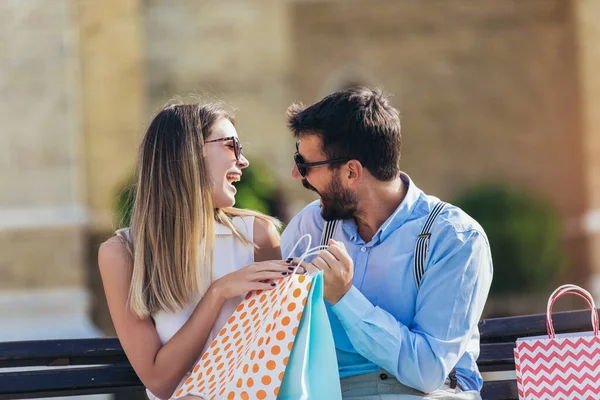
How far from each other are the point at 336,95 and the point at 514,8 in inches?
399

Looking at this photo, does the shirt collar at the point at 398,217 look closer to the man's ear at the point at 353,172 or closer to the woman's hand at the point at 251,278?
the man's ear at the point at 353,172

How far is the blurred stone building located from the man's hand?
8.64 meters

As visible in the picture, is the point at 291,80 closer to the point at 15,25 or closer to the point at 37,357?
the point at 15,25

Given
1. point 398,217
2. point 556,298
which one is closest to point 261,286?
point 398,217

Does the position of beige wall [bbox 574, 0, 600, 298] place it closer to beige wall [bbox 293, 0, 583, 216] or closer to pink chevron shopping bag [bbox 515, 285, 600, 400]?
beige wall [bbox 293, 0, 583, 216]

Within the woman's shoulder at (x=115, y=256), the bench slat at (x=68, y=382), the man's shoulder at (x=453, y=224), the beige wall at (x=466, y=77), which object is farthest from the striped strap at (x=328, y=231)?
the beige wall at (x=466, y=77)

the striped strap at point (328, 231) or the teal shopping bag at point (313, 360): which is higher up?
the striped strap at point (328, 231)

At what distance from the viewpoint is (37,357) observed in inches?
146

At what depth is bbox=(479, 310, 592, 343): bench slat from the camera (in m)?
3.89

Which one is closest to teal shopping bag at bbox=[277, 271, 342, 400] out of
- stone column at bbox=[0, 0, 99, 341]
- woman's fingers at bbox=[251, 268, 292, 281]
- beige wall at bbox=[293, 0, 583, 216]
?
woman's fingers at bbox=[251, 268, 292, 281]

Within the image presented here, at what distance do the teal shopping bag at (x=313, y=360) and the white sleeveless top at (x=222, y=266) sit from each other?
43 centimetres

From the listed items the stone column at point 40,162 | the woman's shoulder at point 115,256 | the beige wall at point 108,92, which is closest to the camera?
the woman's shoulder at point 115,256

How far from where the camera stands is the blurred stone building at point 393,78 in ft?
40.2

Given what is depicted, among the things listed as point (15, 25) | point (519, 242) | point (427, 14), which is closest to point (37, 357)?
point (15, 25)
